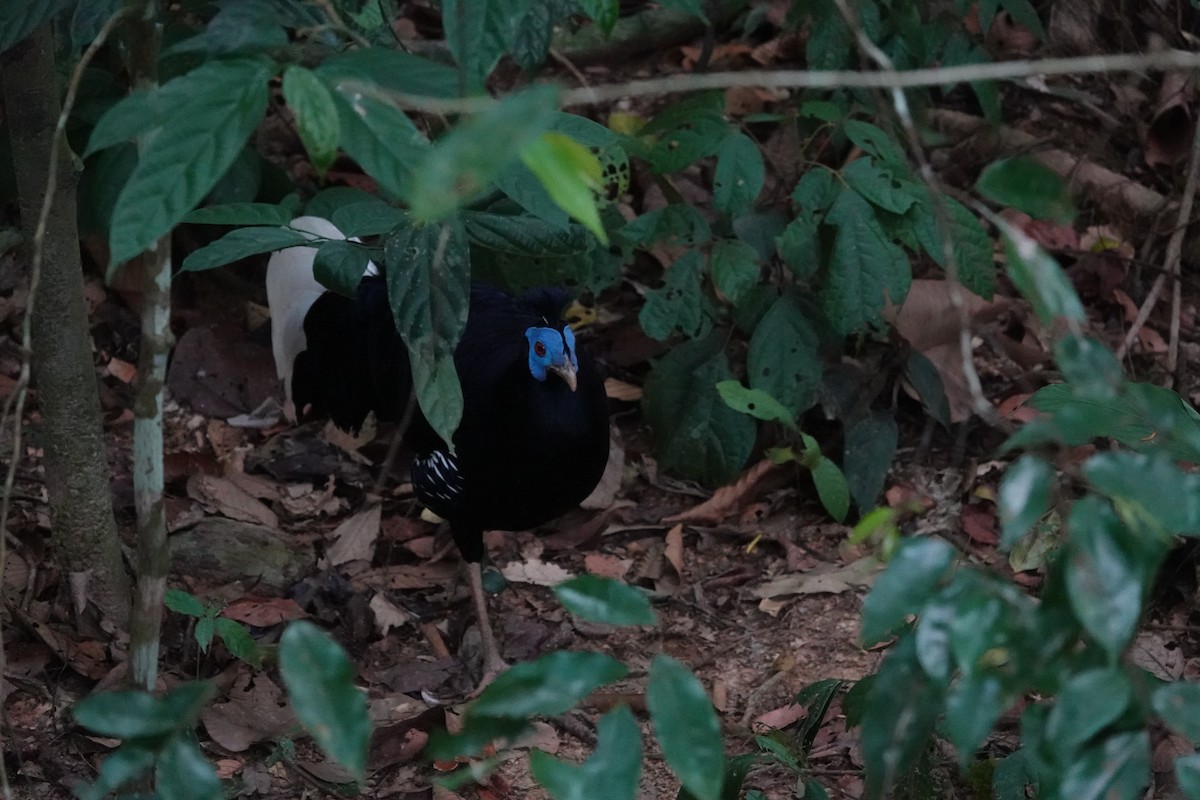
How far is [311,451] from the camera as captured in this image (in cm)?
411

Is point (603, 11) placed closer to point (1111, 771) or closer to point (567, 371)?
point (1111, 771)

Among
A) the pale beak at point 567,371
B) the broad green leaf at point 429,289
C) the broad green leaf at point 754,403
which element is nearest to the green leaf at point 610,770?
the broad green leaf at point 429,289

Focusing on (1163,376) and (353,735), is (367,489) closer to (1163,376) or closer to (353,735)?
(1163,376)

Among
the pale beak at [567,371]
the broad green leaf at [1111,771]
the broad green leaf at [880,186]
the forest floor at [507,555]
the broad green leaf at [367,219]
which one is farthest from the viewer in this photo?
the broad green leaf at [880,186]

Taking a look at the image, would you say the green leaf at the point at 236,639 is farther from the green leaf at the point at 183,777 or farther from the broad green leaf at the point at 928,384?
the broad green leaf at the point at 928,384

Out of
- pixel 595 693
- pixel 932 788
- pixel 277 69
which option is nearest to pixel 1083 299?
pixel 595 693

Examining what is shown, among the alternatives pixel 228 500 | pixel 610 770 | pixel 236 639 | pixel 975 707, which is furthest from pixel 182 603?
pixel 975 707

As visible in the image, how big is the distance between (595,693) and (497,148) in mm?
2484

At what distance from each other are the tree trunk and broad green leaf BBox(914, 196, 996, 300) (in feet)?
6.93

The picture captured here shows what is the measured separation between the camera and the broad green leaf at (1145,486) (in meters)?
1.12

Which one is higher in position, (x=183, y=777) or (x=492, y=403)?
(x=183, y=777)

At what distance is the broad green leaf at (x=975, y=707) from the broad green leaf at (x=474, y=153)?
2.08ft

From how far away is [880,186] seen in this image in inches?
134

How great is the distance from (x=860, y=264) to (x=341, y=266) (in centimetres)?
156
